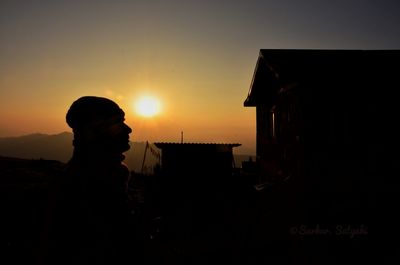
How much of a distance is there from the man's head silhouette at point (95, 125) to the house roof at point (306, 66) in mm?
7571

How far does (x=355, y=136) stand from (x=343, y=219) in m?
2.28

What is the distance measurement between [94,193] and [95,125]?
441 millimetres

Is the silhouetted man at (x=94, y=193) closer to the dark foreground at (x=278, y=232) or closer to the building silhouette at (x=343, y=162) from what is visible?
the dark foreground at (x=278, y=232)

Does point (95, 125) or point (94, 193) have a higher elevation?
point (95, 125)

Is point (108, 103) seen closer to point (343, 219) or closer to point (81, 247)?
point (81, 247)

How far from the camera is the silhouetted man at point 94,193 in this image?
2098 millimetres

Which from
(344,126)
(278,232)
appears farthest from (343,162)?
(278,232)

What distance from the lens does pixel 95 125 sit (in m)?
2.28

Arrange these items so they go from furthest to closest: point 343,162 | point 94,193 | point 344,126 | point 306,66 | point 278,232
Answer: point 278,232, point 306,66, point 344,126, point 343,162, point 94,193

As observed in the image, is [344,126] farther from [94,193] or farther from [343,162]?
[94,193]

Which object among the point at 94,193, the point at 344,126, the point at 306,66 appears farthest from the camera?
the point at 306,66

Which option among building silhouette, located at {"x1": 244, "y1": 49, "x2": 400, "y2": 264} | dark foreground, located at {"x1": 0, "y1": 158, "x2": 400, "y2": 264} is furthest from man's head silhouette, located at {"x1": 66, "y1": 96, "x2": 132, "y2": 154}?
building silhouette, located at {"x1": 244, "y1": 49, "x2": 400, "y2": 264}

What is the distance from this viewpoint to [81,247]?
6.95 ft

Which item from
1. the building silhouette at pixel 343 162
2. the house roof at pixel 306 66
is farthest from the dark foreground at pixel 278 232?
the house roof at pixel 306 66
